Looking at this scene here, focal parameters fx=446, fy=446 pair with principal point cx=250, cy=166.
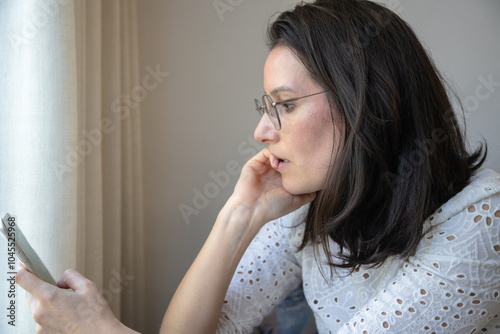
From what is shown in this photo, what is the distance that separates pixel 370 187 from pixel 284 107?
0.27 meters

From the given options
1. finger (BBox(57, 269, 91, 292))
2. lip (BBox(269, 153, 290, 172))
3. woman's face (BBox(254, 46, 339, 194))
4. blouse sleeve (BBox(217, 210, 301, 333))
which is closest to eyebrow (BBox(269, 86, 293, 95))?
woman's face (BBox(254, 46, 339, 194))

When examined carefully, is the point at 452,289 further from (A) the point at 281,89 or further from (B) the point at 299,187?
(A) the point at 281,89

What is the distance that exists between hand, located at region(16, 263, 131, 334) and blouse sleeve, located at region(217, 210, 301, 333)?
1.20ft

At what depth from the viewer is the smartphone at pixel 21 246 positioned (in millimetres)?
690

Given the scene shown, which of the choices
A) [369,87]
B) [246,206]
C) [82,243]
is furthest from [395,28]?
[82,243]

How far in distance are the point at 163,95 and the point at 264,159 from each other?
535 millimetres

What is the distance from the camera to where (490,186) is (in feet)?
3.15

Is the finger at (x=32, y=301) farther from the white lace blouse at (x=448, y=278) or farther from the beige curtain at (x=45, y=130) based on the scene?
the white lace blouse at (x=448, y=278)

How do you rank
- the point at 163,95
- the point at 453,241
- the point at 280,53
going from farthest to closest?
the point at 163,95 → the point at 280,53 → the point at 453,241

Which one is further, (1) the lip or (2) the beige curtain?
(1) the lip

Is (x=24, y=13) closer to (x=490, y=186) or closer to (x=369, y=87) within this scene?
(x=369, y=87)

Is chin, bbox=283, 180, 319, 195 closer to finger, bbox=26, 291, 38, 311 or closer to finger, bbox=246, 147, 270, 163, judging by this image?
finger, bbox=246, 147, 270, 163

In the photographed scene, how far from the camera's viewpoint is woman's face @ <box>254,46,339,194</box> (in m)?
0.99

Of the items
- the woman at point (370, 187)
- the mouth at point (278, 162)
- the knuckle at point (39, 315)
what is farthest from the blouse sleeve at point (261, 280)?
the knuckle at point (39, 315)
